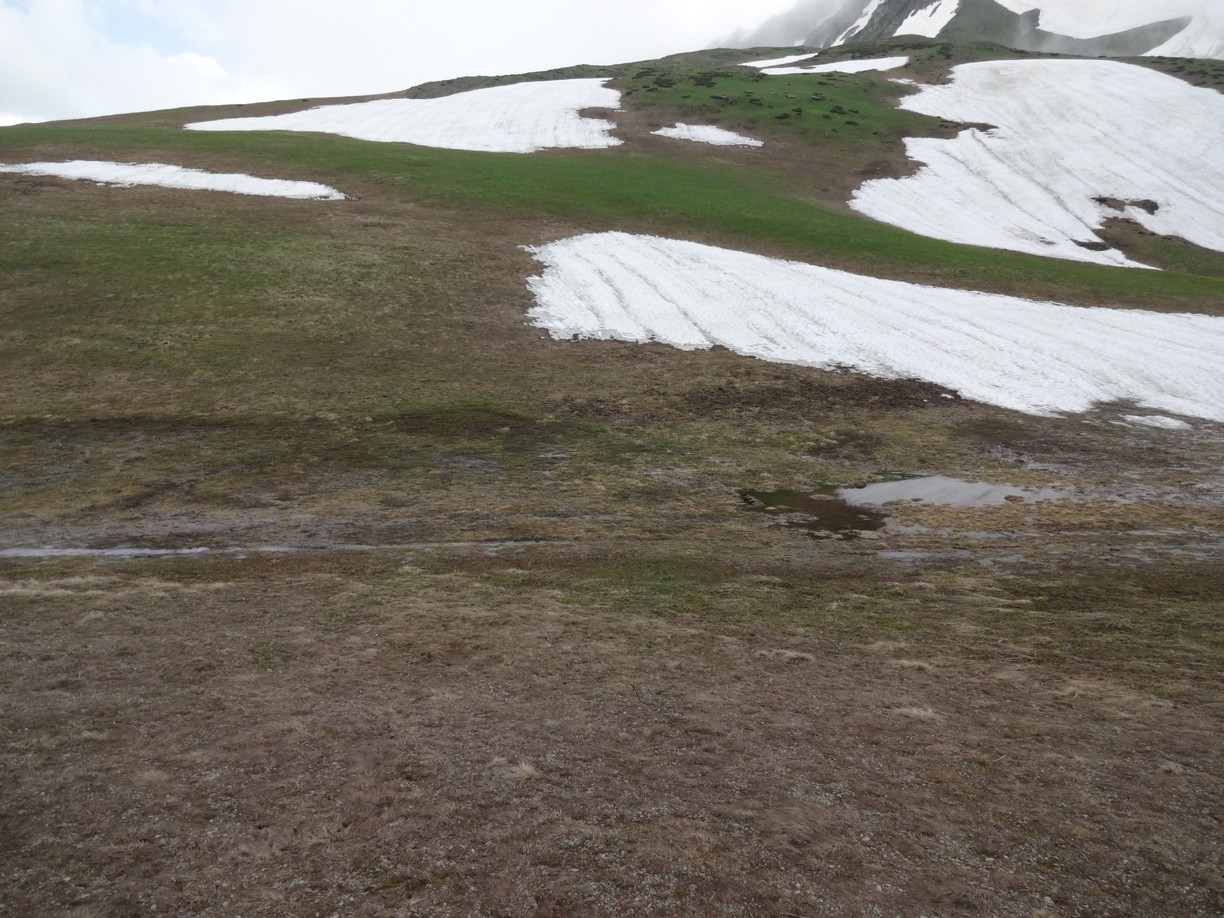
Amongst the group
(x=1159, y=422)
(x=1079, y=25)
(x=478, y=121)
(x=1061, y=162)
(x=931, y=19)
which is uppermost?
(x=931, y=19)

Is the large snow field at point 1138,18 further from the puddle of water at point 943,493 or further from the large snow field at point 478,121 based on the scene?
the puddle of water at point 943,493

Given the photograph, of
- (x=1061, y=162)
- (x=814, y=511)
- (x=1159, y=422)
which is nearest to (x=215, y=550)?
(x=814, y=511)

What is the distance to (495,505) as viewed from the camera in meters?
16.3

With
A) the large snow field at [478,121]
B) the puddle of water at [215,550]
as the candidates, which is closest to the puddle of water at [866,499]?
the puddle of water at [215,550]

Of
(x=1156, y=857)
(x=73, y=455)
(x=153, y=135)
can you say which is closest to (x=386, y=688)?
(x=1156, y=857)

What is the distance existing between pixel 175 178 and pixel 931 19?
18561cm

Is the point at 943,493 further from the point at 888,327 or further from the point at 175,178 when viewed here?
the point at 175,178

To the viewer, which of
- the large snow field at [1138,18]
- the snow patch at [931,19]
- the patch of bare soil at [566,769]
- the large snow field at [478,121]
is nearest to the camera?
the patch of bare soil at [566,769]

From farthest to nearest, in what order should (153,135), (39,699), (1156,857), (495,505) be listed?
(153,135) < (495,505) < (39,699) < (1156,857)

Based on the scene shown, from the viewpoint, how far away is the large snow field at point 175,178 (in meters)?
38.2

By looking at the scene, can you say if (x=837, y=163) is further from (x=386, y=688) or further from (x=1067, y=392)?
(x=386, y=688)

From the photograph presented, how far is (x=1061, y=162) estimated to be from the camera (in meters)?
59.9

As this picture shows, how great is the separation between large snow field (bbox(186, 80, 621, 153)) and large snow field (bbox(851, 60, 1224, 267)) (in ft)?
77.9

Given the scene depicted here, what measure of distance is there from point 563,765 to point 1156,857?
17.4 ft
